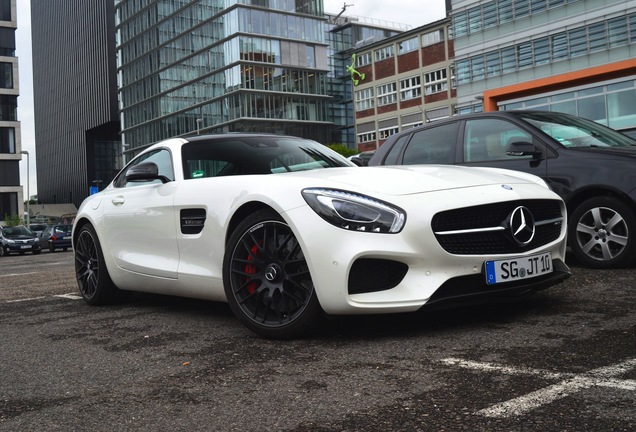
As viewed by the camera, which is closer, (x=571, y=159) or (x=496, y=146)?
(x=571, y=159)

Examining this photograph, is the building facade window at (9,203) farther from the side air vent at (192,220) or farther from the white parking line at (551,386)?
the white parking line at (551,386)

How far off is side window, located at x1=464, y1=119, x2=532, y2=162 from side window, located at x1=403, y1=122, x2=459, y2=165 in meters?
0.16

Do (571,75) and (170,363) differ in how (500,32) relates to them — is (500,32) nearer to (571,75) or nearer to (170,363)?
(571,75)

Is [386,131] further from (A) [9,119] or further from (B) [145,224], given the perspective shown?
(B) [145,224]

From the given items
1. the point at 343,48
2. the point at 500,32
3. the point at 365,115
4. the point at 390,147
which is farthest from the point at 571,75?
the point at 343,48

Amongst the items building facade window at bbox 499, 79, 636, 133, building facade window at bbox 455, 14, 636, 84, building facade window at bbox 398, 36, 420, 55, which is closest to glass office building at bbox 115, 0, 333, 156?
building facade window at bbox 398, 36, 420, 55

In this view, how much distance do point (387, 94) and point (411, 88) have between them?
11.3 feet

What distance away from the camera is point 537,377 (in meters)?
2.90

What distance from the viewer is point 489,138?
7.08 m

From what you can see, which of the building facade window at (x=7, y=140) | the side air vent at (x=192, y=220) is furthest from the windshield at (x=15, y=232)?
the building facade window at (x=7, y=140)

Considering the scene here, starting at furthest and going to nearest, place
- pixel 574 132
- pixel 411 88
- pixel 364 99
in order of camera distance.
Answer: pixel 364 99
pixel 411 88
pixel 574 132

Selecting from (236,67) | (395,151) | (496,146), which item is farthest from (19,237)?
(236,67)

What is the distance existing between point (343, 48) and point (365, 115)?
12.9 m

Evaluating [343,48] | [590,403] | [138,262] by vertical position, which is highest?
[343,48]
